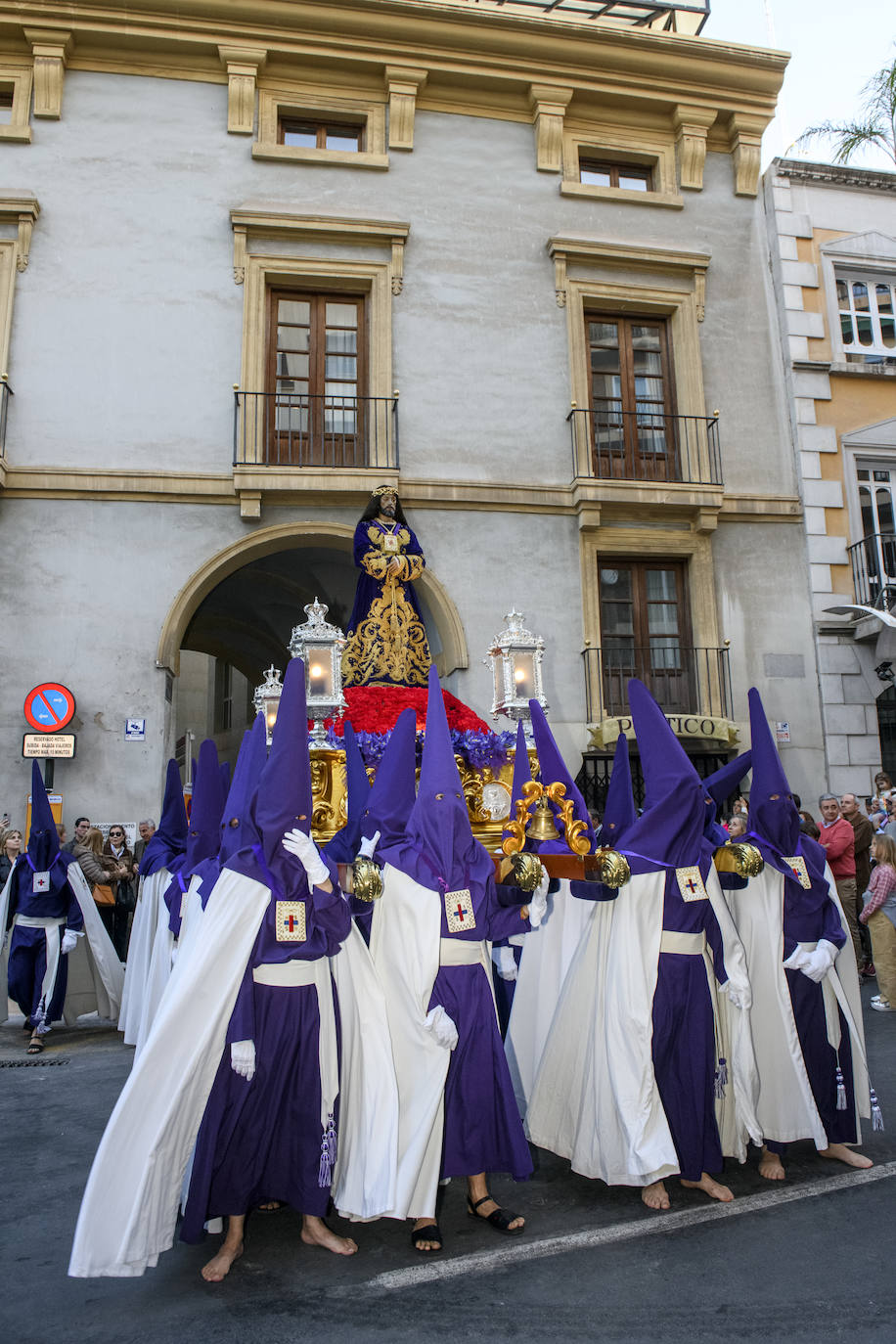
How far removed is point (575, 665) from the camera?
41.6ft

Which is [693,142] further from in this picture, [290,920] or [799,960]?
[290,920]

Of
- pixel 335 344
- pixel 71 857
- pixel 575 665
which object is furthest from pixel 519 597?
pixel 71 857

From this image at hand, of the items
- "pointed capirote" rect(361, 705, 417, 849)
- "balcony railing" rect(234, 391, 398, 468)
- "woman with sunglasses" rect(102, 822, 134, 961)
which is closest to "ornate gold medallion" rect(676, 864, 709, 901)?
"pointed capirote" rect(361, 705, 417, 849)

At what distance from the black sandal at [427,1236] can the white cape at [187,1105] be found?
7.2 inches

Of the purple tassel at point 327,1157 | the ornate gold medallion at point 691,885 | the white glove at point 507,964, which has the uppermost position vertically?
the ornate gold medallion at point 691,885

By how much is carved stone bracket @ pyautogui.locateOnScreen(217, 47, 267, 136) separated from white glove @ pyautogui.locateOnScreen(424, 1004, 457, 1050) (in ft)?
41.6

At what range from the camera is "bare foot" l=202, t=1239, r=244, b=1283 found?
3754mm

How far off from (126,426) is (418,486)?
12.3 feet

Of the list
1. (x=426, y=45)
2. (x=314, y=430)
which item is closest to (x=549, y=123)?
(x=426, y=45)

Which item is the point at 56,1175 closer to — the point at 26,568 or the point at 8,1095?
the point at 8,1095

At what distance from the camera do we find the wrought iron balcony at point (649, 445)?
13258 mm

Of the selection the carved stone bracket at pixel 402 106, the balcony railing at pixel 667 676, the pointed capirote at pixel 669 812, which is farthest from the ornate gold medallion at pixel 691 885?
the carved stone bracket at pixel 402 106

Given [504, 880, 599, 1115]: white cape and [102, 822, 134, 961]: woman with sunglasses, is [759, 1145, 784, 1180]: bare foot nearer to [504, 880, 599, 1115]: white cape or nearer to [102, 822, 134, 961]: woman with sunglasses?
[504, 880, 599, 1115]: white cape

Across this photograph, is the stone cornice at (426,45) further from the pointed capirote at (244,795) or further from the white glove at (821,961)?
the white glove at (821,961)
